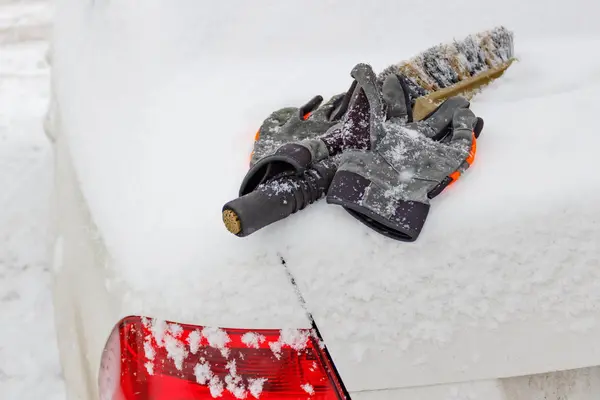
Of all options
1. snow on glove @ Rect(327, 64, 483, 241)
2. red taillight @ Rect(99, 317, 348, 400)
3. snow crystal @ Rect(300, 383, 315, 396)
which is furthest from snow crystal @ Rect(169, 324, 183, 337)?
snow on glove @ Rect(327, 64, 483, 241)

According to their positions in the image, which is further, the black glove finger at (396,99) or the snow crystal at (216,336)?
the black glove finger at (396,99)

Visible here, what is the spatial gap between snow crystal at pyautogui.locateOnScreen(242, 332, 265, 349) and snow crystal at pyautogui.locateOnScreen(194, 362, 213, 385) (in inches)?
3.5

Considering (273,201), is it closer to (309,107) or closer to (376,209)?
(376,209)

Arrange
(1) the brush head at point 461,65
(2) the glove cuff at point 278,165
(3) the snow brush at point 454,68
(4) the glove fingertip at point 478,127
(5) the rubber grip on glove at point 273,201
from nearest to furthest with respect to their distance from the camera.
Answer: (5) the rubber grip on glove at point 273,201 → (2) the glove cuff at point 278,165 → (4) the glove fingertip at point 478,127 → (3) the snow brush at point 454,68 → (1) the brush head at point 461,65

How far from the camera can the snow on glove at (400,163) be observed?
39.6 inches

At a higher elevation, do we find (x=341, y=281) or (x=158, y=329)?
(x=341, y=281)

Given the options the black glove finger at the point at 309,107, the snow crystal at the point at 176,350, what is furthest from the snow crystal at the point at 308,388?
the black glove finger at the point at 309,107

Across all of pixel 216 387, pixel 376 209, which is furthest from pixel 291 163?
pixel 216 387

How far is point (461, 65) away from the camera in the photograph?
70.7 inches

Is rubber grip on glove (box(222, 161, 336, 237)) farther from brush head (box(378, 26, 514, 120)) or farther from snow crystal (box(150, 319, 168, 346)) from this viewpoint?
brush head (box(378, 26, 514, 120))

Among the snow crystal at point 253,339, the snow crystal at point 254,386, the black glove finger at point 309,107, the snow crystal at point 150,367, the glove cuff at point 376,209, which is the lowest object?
the snow crystal at point 150,367

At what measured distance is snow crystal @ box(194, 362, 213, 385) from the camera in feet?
3.33

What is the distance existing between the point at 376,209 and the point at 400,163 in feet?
0.57

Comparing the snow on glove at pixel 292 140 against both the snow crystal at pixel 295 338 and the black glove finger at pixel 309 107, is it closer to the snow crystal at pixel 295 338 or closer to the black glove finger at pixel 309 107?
the black glove finger at pixel 309 107
